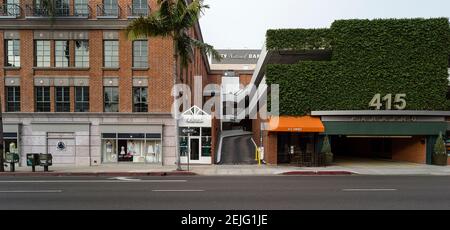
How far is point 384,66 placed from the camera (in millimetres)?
21359

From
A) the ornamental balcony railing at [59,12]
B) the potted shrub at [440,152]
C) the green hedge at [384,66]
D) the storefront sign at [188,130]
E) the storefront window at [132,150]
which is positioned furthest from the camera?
the storefront window at [132,150]

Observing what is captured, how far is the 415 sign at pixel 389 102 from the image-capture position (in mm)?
21031

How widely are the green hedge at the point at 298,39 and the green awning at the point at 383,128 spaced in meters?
5.53

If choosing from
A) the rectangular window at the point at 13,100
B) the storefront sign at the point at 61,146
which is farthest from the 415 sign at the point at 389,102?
the rectangular window at the point at 13,100

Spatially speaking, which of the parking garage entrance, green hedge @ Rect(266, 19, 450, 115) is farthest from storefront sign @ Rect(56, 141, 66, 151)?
the parking garage entrance

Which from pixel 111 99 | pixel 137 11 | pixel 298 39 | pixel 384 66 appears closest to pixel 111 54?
pixel 111 99

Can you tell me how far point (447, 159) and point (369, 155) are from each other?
7.05 metres

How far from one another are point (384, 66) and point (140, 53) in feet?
55.5

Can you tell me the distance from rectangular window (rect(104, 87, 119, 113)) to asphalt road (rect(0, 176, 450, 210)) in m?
8.15

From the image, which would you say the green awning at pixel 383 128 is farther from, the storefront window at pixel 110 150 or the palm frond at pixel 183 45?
the storefront window at pixel 110 150

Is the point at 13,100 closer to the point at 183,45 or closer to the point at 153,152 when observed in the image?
the point at 153,152

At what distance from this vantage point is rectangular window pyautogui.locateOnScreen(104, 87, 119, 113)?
71.9 ft
